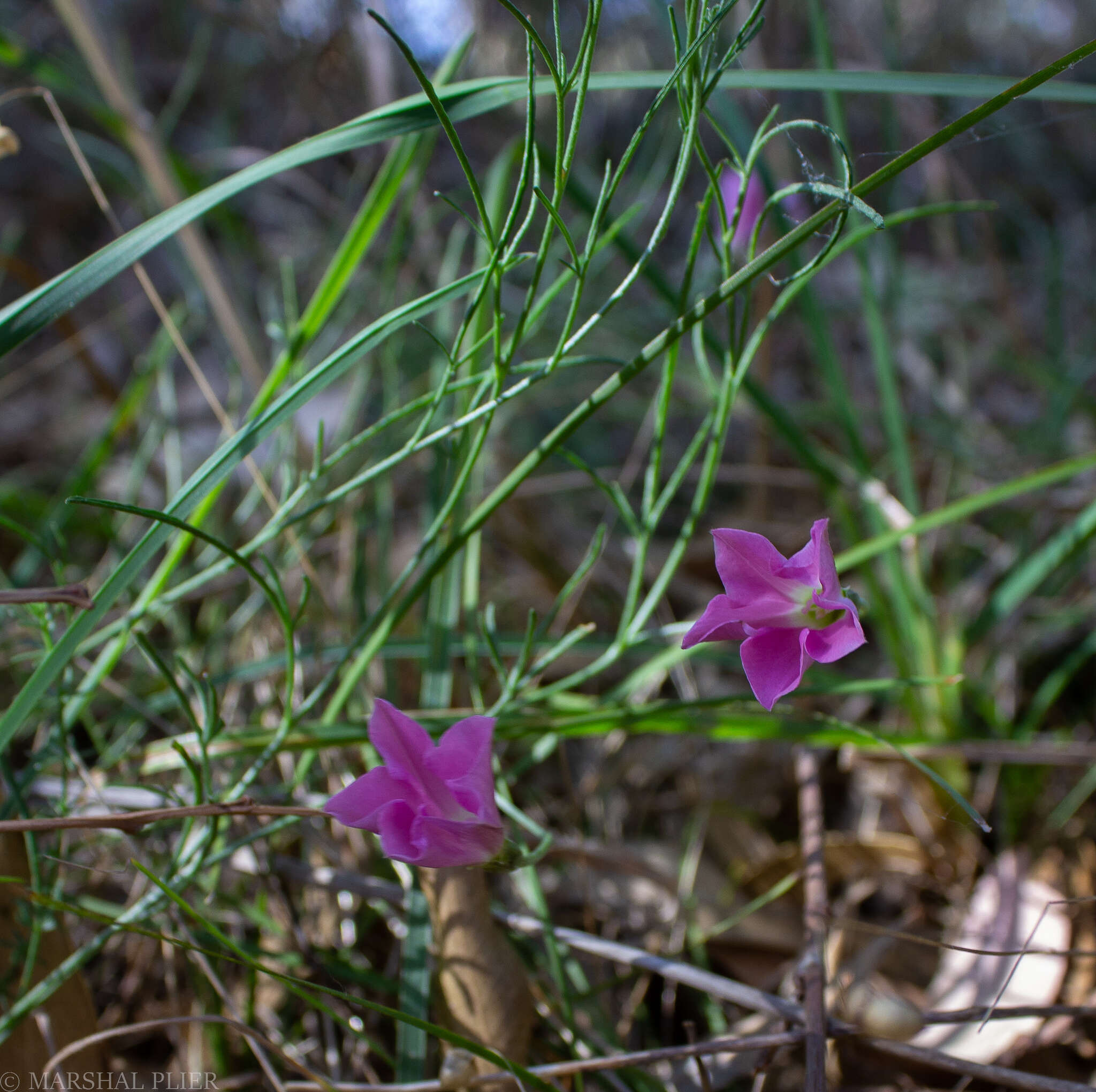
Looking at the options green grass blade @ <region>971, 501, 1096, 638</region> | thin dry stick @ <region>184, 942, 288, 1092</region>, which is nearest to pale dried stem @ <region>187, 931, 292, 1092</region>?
thin dry stick @ <region>184, 942, 288, 1092</region>

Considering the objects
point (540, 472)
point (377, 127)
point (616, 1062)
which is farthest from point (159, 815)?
point (540, 472)

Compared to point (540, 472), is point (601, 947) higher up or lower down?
lower down

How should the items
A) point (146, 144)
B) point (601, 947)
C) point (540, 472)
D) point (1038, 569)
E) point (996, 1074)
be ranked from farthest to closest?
point (540, 472) → point (146, 144) → point (1038, 569) → point (601, 947) → point (996, 1074)

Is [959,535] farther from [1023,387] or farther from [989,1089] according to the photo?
[1023,387]

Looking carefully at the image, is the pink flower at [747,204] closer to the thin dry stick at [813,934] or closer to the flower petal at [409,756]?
the thin dry stick at [813,934]

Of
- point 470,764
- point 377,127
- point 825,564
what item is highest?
point 377,127

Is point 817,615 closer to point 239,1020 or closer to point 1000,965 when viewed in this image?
point 239,1020

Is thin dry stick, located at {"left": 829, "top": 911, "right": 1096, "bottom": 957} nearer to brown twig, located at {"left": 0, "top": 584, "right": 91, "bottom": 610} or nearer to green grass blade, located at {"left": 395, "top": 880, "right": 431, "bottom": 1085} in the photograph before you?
green grass blade, located at {"left": 395, "top": 880, "right": 431, "bottom": 1085}
